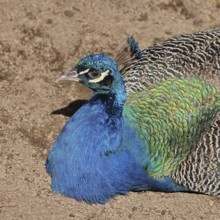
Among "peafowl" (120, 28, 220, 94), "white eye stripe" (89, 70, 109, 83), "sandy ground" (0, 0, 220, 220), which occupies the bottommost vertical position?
"sandy ground" (0, 0, 220, 220)

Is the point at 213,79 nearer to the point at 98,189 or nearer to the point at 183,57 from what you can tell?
the point at 183,57

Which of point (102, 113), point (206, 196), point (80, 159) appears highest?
point (102, 113)

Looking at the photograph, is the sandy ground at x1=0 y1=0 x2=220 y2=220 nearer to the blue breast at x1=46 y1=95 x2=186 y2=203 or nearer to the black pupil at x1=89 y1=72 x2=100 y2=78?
the blue breast at x1=46 y1=95 x2=186 y2=203

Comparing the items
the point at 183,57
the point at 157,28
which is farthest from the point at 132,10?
the point at 183,57

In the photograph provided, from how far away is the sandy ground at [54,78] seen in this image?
5.75 m

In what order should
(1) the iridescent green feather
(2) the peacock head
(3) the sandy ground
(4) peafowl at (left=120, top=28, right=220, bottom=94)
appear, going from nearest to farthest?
(2) the peacock head < (1) the iridescent green feather < (3) the sandy ground < (4) peafowl at (left=120, top=28, right=220, bottom=94)

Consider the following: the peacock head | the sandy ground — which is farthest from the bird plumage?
the peacock head

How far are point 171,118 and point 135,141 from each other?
38cm

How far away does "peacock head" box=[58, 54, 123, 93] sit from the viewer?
5.16 m

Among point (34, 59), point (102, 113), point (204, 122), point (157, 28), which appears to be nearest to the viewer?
point (102, 113)

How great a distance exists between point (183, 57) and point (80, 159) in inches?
52.9

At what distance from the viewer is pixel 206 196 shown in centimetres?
595

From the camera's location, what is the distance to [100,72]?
5180 millimetres

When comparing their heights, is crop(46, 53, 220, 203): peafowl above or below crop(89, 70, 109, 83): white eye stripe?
below
